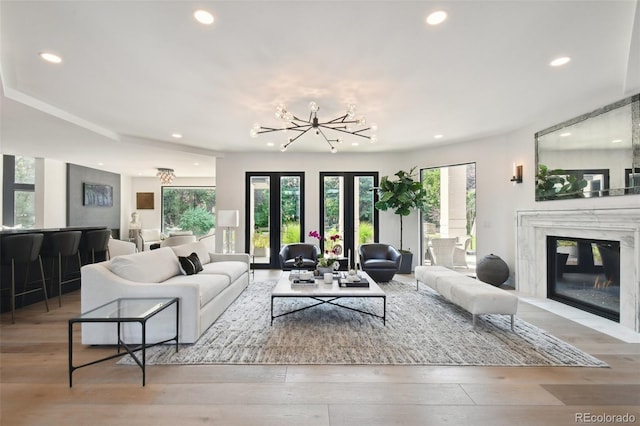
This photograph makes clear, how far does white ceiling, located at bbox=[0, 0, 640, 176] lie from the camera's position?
86.0 inches

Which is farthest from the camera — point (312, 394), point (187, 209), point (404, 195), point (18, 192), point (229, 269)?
point (187, 209)

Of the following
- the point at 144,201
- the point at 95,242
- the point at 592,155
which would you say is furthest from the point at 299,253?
the point at 144,201

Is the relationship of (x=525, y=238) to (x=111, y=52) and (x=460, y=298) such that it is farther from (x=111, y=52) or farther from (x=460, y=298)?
(x=111, y=52)

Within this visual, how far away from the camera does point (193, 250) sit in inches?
188

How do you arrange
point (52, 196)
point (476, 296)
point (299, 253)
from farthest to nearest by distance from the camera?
point (52, 196) → point (299, 253) → point (476, 296)

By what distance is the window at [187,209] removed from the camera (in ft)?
35.7

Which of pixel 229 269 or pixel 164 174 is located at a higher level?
pixel 164 174

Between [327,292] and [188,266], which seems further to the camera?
[188,266]

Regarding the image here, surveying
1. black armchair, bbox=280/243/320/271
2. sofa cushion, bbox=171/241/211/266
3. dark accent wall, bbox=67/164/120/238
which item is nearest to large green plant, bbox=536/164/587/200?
black armchair, bbox=280/243/320/271

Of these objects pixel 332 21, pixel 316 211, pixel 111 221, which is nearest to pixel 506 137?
pixel 316 211

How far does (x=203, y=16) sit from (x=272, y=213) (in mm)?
5149

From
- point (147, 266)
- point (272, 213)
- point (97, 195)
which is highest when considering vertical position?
point (97, 195)

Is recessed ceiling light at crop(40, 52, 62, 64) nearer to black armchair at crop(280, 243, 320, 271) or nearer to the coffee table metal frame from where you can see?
the coffee table metal frame
